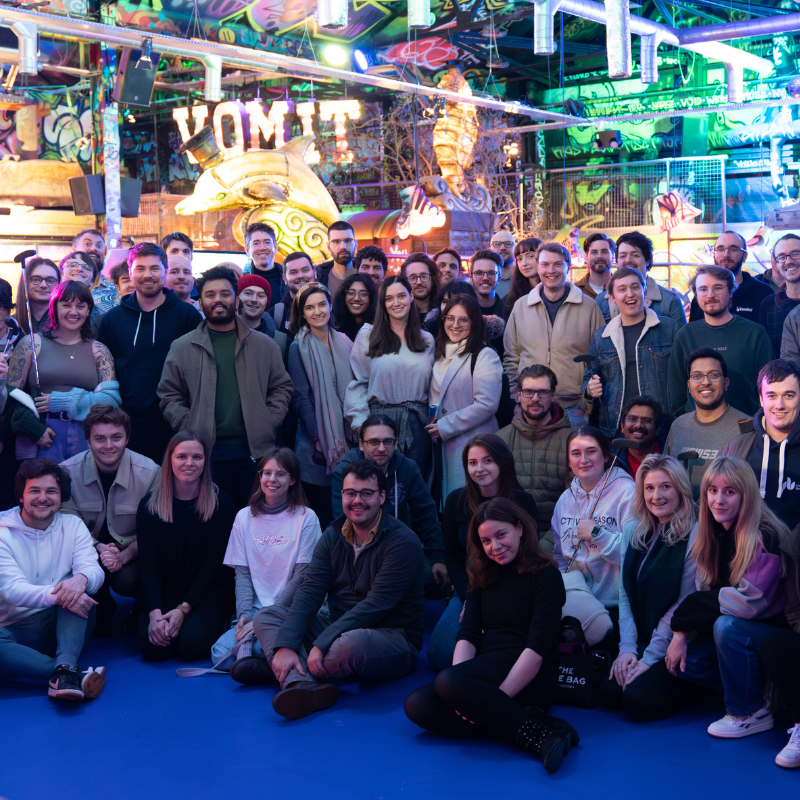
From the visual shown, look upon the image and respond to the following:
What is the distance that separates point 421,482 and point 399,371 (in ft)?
2.03

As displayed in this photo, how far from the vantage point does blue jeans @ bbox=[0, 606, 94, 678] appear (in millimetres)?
3734

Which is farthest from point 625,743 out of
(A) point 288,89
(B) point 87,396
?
(A) point 288,89

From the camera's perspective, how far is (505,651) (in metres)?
3.33

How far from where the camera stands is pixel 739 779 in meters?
2.86

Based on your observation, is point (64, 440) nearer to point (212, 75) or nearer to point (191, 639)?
point (191, 639)

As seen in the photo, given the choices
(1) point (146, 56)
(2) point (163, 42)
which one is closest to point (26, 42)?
(2) point (163, 42)

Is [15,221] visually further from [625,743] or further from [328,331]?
[625,743]

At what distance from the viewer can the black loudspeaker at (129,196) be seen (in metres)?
10.4

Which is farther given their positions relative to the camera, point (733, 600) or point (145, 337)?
point (145, 337)

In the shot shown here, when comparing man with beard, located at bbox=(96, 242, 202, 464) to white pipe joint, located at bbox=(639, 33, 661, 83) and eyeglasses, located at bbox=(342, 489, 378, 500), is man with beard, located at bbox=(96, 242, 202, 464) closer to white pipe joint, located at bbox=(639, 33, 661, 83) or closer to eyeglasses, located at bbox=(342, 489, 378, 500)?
eyeglasses, located at bbox=(342, 489, 378, 500)

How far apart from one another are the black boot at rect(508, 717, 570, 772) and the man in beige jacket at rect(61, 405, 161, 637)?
2.04 m

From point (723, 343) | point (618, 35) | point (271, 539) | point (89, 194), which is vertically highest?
point (618, 35)

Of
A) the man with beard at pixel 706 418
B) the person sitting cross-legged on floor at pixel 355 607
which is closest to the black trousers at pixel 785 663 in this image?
the man with beard at pixel 706 418

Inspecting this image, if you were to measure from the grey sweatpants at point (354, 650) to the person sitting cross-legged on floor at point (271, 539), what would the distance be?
0.20m
